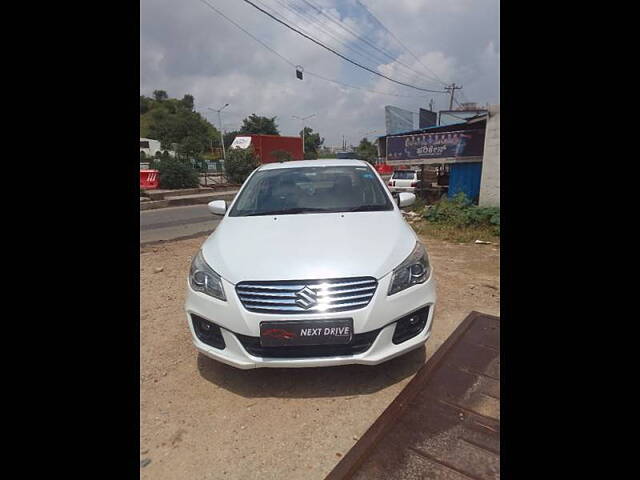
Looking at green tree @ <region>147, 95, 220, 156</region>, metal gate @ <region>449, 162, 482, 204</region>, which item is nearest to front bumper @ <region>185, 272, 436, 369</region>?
metal gate @ <region>449, 162, 482, 204</region>

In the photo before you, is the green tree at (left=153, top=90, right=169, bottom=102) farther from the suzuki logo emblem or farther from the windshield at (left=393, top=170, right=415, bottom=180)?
the suzuki logo emblem

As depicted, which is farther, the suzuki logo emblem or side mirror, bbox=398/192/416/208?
side mirror, bbox=398/192/416/208

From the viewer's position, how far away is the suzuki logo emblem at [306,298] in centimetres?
187

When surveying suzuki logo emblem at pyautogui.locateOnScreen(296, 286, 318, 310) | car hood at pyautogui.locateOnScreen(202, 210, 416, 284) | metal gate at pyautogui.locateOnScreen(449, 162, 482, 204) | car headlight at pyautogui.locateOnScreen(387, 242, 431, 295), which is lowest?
suzuki logo emblem at pyautogui.locateOnScreen(296, 286, 318, 310)

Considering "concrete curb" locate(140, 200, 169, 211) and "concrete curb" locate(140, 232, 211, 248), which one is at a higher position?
"concrete curb" locate(140, 200, 169, 211)

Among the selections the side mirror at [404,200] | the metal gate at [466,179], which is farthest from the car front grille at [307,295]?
the metal gate at [466,179]

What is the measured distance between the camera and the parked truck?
3083 cm

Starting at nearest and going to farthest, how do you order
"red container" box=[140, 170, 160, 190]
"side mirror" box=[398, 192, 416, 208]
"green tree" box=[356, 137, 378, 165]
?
"side mirror" box=[398, 192, 416, 208] < "red container" box=[140, 170, 160, 190] < "green tree" box=[356, 137, 378, 165]

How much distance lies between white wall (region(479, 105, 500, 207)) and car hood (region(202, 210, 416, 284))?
634 centimetres

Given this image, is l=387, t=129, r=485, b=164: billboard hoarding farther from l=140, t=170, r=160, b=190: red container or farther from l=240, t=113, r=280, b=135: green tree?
l=240, t=113, r=280, b=135: green tree

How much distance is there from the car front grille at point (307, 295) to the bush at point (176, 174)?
62.2 ft

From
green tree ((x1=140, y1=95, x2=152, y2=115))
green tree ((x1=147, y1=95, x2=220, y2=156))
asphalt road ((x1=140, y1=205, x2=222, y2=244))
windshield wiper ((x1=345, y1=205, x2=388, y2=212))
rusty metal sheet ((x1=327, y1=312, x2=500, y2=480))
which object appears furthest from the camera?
green tree ((x1=140, y1=95, x2=152, y2=115))

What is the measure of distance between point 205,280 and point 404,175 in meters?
12.0

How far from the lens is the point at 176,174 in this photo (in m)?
19.1
